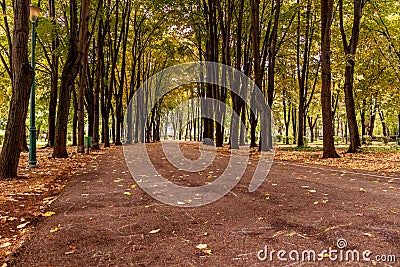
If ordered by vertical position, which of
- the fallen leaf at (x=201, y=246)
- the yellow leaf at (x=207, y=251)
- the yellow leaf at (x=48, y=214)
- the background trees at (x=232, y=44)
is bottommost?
the yellow leaf at (x=207, y=251)

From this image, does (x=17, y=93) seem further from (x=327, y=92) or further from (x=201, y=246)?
(x=327, y=92)

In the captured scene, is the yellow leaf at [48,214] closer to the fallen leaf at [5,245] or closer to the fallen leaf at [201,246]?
the fallen leaf at [5,245]

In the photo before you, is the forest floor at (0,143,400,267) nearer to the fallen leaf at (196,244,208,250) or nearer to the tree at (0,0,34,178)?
the fallen leaf at (196,244,208,250)

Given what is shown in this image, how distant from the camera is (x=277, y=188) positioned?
6.78 m

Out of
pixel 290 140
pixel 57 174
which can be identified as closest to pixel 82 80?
pixel 57 174

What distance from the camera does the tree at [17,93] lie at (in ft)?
26.2

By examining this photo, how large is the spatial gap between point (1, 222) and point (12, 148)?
4.14 metres

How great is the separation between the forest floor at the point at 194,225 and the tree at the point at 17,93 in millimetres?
1063

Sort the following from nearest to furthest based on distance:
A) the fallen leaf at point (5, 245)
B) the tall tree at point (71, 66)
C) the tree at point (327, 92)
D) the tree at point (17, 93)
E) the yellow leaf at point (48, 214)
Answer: the fallen leaf at point (5, 245), the yellow leaf at point (48, 214), the tree at point (17, 93), the tall tree at point (71, 66), the tree at point (327, 92)

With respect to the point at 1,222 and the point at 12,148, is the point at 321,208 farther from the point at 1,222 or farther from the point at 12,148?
the point at 12,148

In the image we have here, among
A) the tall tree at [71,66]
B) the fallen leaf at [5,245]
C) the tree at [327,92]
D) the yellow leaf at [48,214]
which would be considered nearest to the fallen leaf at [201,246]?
the fallen leaf at [5,245]

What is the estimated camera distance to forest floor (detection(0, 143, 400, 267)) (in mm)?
3221

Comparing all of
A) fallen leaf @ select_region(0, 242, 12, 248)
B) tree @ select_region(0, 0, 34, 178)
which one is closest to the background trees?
tree @ select_region(0, 0, 34, 178)

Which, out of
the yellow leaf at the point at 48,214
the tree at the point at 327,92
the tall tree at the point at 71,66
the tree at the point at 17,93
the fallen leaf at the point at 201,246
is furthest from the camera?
the tree at the point at 327,92
